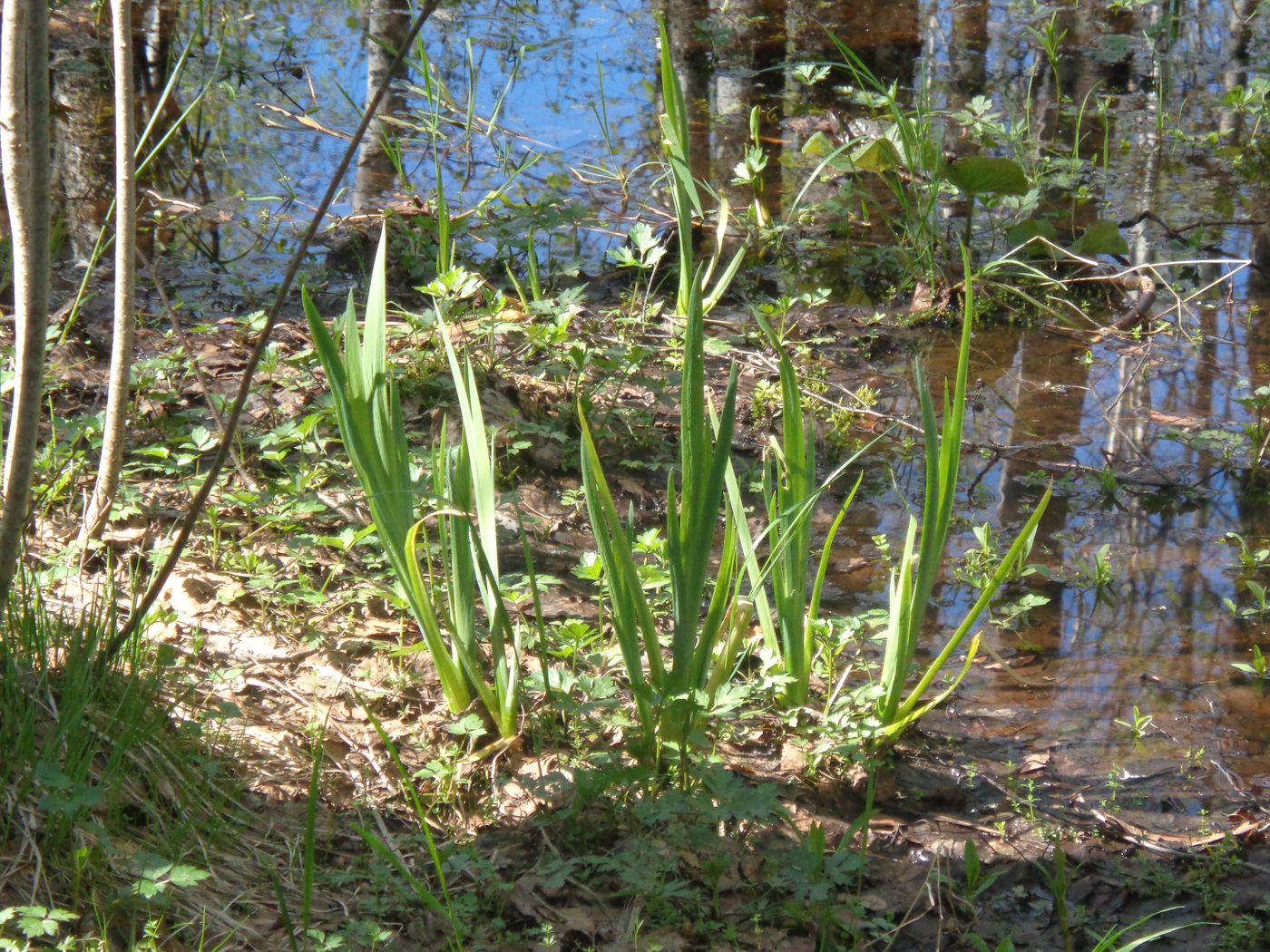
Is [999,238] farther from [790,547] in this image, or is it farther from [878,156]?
[790,547]

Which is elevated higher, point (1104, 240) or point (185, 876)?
point (1104, 240)

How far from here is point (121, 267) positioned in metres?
2.21

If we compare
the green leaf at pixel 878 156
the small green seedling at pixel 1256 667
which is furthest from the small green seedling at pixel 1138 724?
the green leaf at pixel 878 156

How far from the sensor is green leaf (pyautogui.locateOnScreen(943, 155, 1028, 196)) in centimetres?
406

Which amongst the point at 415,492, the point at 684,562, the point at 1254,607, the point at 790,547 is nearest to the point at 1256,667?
the point at 1254,607

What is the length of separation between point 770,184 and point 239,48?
3.32m

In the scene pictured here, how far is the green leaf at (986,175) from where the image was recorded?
4.06m

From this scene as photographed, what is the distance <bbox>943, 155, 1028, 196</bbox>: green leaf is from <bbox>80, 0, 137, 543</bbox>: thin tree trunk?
2768 millimetres

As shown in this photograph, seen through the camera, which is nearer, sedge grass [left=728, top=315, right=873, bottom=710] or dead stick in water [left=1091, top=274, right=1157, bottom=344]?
sedge grass [left=728, top=315, right=873, bottom=710]

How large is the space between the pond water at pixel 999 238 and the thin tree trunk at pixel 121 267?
162cm

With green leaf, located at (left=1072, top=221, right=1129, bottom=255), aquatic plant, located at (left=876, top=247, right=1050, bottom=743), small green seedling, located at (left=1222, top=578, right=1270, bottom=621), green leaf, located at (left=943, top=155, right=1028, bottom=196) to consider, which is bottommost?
small green seedling, located at (left=1222, top=578, right=1270, bottom=621)

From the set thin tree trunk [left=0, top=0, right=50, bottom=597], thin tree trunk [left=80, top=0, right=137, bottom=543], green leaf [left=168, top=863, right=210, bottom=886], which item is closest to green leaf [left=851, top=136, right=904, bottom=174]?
thin tree trunk [left=80, top=0, right=137, bottom=543]

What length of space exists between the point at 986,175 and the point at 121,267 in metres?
2.93

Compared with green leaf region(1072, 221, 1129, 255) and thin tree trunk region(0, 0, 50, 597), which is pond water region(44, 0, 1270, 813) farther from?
thin tree trunk region(0, 0, 50, 597)
